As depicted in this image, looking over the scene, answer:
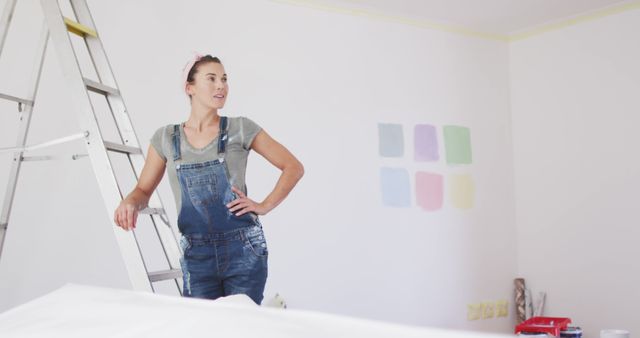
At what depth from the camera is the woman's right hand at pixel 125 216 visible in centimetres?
218

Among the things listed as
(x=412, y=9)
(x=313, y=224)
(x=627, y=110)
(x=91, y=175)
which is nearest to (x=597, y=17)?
(x=627, y=110)

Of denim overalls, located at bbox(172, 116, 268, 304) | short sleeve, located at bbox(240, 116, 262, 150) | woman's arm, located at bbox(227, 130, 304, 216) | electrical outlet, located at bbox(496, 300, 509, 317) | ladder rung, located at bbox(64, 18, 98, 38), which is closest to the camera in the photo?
ladder rung, located at bbox(64, 18, 98, 38)

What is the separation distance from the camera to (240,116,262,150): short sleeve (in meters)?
3.28

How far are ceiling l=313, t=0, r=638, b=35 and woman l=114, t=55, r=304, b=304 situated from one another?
3.34 ft

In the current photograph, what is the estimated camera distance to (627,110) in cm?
426

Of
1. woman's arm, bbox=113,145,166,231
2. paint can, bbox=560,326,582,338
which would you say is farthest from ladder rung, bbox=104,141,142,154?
paint can, bbox=560,326,582,338

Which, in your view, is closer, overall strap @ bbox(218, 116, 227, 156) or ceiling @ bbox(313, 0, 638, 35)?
overall strap @ bbox(218, 116, 227, 156)

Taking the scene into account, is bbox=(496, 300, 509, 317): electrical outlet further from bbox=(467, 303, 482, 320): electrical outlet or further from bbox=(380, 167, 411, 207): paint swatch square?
bbox=(380, 167, 411, 207): paint swatch square

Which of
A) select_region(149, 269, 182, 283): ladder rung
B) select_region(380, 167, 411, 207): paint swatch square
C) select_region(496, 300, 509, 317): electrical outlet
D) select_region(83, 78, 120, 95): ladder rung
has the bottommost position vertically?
select_region(496, 300, 509, 317): electrical outlet

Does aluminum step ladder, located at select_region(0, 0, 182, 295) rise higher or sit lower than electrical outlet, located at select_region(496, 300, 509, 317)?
higher

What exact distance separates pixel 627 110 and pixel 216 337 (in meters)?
4.12

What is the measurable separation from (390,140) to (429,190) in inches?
16.4

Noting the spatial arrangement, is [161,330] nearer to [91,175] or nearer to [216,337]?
[216,337]

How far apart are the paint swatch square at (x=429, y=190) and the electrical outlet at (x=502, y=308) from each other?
0.80 m
